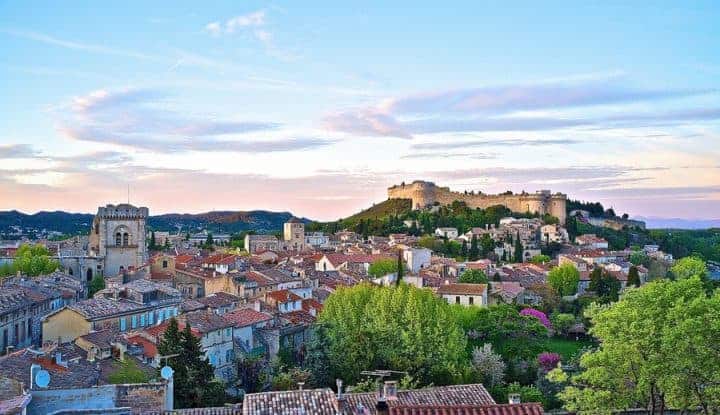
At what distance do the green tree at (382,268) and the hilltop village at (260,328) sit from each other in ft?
0.55

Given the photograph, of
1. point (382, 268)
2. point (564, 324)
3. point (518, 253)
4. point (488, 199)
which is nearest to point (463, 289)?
point (564, 324)

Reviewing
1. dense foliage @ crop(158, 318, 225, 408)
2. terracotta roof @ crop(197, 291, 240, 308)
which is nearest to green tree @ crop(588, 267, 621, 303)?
terracotta roof @ crop(197, 291, 240, 308)

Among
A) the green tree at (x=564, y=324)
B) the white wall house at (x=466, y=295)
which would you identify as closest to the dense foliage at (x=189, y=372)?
the white wall house at (x=466, y=295)

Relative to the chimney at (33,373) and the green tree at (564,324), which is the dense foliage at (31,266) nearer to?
the green tree at (564,324)

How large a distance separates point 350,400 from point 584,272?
56310 mm

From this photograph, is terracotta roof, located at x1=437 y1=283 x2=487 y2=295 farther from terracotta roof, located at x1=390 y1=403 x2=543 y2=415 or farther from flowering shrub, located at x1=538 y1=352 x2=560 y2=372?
terracotta roof, located at x1=390 y1=403 x2=543 y2=415

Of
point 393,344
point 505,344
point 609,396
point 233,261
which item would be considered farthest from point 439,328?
point 233,261

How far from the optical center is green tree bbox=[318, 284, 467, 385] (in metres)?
29.4

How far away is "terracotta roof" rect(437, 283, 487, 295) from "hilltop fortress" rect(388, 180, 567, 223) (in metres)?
75.2

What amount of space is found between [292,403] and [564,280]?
49.9 metres

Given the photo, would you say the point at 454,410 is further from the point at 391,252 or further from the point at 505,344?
the point at 391,252

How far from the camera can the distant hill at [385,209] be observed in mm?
133375

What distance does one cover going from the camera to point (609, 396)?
17141 millimetres

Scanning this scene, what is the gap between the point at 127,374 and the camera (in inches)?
862
